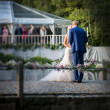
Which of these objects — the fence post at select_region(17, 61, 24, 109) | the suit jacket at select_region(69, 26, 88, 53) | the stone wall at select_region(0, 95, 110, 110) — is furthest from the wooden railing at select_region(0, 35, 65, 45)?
the stone wall at select_region(0, 95, 110, 110)

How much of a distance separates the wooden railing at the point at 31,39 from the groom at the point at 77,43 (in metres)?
0.48

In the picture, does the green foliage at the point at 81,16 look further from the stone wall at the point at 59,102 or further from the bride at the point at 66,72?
the stone wall at the point at 59,102

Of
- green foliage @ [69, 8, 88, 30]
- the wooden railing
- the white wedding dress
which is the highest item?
green foliage @ [69, 8, 88, 30]

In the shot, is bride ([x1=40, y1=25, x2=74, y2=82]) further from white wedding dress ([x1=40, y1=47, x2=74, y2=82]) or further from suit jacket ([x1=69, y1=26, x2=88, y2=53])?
suit jacket ([x1=69, y1=26, x2=88, y2=53])

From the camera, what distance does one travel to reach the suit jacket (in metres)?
5.12

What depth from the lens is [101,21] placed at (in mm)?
5324

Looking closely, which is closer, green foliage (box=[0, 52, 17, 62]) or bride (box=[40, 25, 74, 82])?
green foliage (box=[0, 52, 17, 62])

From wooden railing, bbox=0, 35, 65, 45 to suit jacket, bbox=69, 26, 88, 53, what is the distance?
47cm

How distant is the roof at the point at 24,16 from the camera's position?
17.9 feet

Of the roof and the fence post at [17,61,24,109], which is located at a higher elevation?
the roof

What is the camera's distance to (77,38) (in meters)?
5.13

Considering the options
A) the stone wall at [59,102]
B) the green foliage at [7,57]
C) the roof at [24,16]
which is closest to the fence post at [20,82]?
the stone wall at [59,102]

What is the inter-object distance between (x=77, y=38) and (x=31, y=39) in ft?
2.50

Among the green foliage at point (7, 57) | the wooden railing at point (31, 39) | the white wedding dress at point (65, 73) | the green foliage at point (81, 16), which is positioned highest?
the green foliage at point (81, 16)
